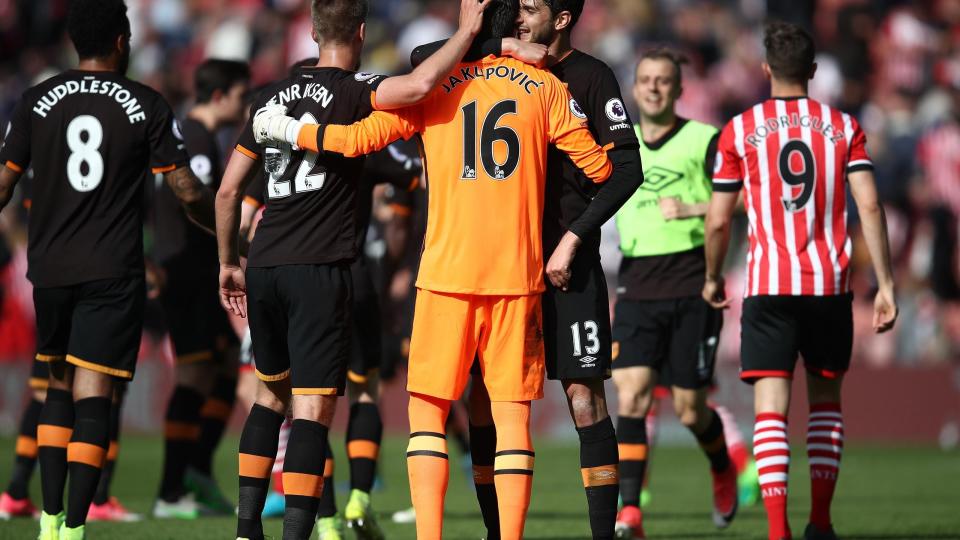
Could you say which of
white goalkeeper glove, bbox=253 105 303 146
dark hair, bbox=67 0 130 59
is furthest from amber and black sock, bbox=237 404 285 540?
dark hair, bbox=67 0 130 59

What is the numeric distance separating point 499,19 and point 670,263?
3004 mm

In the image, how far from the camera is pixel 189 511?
9.36 metres

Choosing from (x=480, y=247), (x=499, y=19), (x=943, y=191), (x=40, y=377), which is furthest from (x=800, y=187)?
(x=943, y=191)

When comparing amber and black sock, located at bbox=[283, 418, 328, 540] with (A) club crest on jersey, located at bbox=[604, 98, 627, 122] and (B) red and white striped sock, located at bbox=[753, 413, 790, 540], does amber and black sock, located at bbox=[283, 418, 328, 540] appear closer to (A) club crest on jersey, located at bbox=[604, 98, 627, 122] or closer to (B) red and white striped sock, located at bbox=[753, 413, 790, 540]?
(A) club crest on jersey, located at bbox=[604, 98, 627, 122]

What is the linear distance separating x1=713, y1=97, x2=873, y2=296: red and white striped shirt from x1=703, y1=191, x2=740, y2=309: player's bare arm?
17 cm

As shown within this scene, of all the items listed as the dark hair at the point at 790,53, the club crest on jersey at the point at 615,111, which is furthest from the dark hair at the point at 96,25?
the dark hair at the point at 790,53

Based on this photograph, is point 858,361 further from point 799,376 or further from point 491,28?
point 491,28

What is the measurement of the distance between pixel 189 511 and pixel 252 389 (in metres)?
0.93

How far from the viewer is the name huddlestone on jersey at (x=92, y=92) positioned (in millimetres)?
7000

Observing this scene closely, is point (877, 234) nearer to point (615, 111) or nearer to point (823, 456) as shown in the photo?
point (823, 456)

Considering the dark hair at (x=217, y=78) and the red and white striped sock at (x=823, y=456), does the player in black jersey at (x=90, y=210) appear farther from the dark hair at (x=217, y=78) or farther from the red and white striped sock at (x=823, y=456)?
the red and white striped sock at (x=823, y=456)

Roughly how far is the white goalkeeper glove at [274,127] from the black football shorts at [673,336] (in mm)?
3217

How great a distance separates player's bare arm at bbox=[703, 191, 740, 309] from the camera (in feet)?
24.8

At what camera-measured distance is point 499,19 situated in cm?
637
